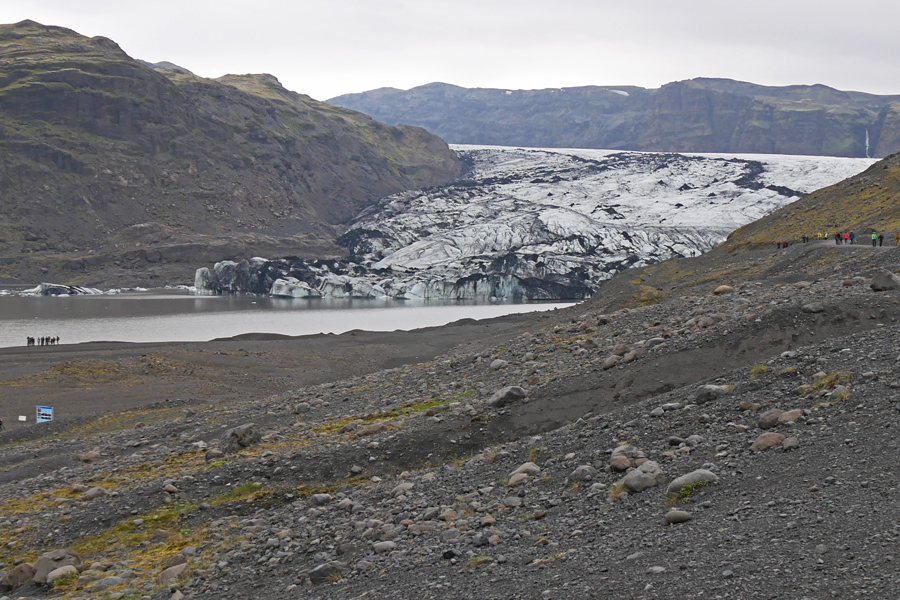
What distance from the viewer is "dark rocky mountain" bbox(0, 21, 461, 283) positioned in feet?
366

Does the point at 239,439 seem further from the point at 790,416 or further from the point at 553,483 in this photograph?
the point at 790,416

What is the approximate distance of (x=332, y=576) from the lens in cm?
773

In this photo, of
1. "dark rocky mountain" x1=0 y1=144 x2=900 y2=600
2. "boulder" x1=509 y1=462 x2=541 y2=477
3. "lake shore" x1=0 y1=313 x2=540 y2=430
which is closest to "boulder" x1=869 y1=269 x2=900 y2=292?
"dark rocky mountain" x1=0 y1=144 x2=900 y2=600

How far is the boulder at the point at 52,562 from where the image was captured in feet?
29.5

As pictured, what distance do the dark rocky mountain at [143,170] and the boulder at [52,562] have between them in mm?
99489

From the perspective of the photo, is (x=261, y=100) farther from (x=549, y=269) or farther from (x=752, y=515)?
(x=752, y=515)

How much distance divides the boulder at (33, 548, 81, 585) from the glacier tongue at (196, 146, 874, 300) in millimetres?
71166

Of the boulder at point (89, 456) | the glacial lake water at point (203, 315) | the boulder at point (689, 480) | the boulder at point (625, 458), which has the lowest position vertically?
the glacial lake water at point (203, 315)

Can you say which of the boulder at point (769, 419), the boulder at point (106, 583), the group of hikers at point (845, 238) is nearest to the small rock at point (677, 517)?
the boulder at point (769, 419)

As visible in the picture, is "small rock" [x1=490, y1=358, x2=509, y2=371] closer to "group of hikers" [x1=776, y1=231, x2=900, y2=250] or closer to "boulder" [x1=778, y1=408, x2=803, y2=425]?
"boulder" [x1=778, y1=408, x2=803, y2=425]

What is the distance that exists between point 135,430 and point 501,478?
1131 centimetres

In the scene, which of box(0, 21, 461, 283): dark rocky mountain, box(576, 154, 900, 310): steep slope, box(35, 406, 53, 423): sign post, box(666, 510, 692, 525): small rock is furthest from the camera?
box(0, 21, 461, 283): dark rocky mountain

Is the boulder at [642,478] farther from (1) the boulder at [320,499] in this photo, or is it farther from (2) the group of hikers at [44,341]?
(2) the group of hikers at [44,341]

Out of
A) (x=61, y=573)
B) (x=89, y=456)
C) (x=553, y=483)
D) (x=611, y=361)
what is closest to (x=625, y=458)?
(x=553, y=483)
